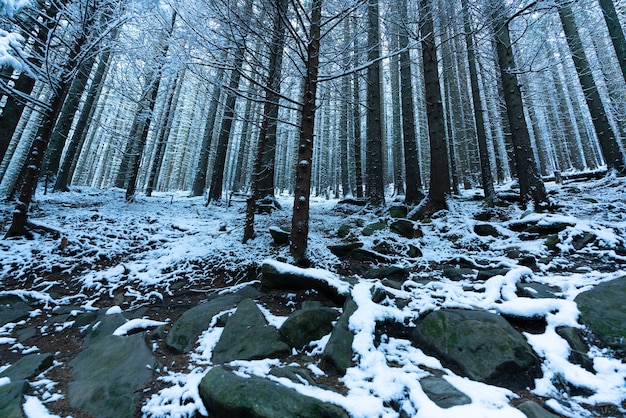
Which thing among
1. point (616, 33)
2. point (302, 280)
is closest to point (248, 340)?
point (302, 280)

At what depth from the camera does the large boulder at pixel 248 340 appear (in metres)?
2.62

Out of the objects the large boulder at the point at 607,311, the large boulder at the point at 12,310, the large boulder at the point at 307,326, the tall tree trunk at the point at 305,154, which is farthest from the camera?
the tall tree trunk at the point at 305,154

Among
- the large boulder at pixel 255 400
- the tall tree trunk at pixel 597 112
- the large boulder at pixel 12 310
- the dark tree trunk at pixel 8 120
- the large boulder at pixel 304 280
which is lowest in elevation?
the large boulder at pixel 12 310

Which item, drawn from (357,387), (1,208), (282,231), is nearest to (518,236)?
(282,231)

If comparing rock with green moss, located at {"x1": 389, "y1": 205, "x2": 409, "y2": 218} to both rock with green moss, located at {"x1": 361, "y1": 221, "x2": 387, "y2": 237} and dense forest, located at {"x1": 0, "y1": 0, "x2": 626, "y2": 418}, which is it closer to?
dense forest, located at {"x1": 0, "y1": 0, "x2": 626, "y2": 418}

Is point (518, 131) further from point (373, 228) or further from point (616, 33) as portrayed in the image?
point (616, 33)

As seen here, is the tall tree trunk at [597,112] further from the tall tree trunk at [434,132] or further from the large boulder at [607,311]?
the large boulder at [607,311]

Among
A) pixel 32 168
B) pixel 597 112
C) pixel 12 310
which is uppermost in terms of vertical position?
pixel 597 112

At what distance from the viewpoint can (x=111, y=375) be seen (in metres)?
2.44

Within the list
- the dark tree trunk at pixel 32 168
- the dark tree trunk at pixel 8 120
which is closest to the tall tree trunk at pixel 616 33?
the dark tree trunk at pixel 32 168

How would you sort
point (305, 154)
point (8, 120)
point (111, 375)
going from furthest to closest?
point (8, 120)
point (305, 154)
point (111, 375)

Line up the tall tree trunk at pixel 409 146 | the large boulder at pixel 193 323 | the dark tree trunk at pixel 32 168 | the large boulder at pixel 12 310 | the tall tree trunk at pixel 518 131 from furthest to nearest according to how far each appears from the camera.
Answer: the tall tree trunk at pixel 409 146 < the tall tree trunk at pixel 518 131 < the dark tree trunk at pixel 32 168 < the large boulder at pixel 12 310 < the large boulder at pixel 193 323

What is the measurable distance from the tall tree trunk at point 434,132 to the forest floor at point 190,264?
0.49 m

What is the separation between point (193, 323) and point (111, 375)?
0.88 m
